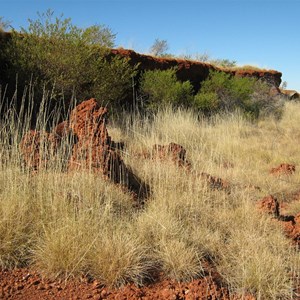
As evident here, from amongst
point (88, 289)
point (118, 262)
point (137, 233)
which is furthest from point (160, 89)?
point (88, 289)

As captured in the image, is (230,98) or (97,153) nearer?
(97,153)

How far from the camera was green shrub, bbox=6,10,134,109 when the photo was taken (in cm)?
1009

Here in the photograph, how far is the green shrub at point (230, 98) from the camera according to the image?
15500 mm

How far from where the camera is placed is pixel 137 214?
4.75 m

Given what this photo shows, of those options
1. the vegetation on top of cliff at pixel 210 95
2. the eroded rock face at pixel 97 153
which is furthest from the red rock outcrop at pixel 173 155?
the vegetation on top of cliff at pixel 210 95

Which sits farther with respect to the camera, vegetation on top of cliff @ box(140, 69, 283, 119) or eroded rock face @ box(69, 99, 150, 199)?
vegetation on top of cliff @ box(140, 69, 283, 119)

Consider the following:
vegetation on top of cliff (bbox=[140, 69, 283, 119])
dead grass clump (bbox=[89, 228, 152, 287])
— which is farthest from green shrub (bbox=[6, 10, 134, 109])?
dead grass clump (bbox=[89, 228, 152, 287])

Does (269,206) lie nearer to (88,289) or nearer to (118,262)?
(118,262)

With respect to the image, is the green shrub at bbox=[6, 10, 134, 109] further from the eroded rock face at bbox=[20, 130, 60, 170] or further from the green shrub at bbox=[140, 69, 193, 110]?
the eroded rock face at bbox=[20, 130, 60, 170]

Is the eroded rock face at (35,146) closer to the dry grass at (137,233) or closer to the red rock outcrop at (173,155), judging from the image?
the dry grass at (137,233)

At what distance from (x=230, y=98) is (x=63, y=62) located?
8127 millimetres

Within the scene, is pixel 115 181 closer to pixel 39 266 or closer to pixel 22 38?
pixel 39 266

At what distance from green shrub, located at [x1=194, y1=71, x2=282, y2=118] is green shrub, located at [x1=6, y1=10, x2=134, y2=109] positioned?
15.3 feet

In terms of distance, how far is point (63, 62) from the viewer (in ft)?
33.6
